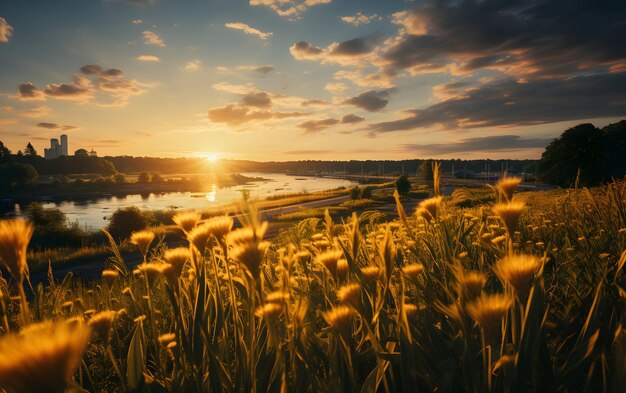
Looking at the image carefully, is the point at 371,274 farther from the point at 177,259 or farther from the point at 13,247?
the point at 13,247

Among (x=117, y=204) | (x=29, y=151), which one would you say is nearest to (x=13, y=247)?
(x=117, y=204)

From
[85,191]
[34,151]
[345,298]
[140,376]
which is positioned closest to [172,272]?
→ [140,376]

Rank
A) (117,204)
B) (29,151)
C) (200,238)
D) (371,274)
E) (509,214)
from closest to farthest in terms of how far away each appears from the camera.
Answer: (509,214), (200,238), (371,274), (117,204), (29,151)

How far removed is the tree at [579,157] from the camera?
26.6 m

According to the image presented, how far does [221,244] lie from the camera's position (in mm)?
1573

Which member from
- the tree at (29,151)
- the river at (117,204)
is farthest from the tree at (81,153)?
the river at (117,204)

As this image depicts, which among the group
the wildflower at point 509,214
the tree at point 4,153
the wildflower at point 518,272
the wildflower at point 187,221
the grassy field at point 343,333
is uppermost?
the tree at point 4,153

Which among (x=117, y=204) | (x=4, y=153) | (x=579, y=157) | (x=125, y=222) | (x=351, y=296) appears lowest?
(x=117, y=204)

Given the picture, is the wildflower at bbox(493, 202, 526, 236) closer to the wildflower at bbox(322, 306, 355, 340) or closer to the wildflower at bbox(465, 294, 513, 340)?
the wildflower at bbox(465, 294, 513, 340)

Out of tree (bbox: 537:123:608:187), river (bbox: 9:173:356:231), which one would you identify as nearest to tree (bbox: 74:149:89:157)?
river (bbox: 9:173:356:231)

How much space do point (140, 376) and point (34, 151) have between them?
575ft

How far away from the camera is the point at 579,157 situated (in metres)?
27.3

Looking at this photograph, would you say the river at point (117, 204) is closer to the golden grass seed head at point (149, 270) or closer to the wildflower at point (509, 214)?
the golden grass seed head at point (149, 270)

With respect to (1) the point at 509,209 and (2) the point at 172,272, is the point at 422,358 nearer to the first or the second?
(1) the point at 509,209
